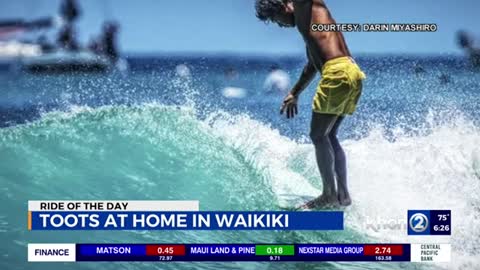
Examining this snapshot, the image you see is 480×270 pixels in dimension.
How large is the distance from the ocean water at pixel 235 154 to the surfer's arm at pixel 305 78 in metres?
0.10

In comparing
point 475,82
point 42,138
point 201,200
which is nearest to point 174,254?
point 201,200

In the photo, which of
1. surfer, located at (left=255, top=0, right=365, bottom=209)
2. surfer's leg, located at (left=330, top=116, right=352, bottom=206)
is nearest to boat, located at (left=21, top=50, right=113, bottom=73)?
surfer, located at (left=255, top=0, right=365, bottom=209)

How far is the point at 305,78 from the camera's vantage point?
3.24 m

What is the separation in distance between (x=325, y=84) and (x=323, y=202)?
64 cm

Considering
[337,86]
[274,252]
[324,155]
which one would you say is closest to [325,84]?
[337,86]

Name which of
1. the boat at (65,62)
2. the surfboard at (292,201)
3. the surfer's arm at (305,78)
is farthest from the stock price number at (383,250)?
the boat at (65,62)

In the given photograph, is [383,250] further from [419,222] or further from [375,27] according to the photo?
[375,27]

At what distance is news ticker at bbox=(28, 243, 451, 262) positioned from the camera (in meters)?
3.13

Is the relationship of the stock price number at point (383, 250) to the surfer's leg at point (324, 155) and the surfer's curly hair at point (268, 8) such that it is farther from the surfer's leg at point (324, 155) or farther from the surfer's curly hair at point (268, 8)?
the surfer's curly hair at point (268, 8)

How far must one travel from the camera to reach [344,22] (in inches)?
127

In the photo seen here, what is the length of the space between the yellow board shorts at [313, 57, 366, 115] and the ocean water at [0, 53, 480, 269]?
12.4 inches

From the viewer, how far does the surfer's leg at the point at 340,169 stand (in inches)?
127

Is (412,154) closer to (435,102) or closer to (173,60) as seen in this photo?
(435,102)

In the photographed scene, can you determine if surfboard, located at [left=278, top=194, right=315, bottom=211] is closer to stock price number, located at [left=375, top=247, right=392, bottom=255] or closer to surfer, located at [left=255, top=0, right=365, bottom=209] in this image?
surfer, located at [left=255, top=0, right=365, bottom=209]
